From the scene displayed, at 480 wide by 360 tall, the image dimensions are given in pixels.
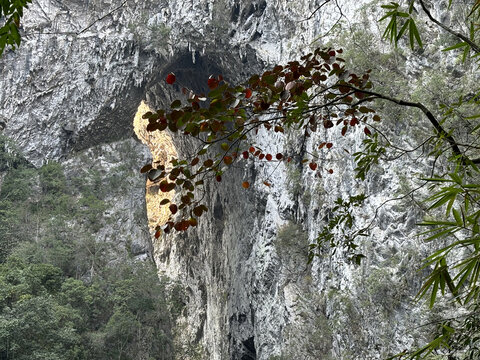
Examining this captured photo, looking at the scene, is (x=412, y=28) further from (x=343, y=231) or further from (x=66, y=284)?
(x=66, y=284)

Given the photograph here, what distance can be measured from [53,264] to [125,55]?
7249mm

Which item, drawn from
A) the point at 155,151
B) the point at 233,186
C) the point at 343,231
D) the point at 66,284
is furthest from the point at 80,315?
the point at 343,231

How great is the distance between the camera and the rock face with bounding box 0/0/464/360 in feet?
24.0

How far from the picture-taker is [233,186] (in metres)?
14.6

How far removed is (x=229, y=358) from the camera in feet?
42.2

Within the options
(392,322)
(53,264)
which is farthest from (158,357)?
(392,322)

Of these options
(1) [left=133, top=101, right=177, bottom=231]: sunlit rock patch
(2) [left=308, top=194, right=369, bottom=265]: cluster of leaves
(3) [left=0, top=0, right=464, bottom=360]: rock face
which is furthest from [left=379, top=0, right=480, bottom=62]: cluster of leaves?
(1) [left=133, top=101, right=177, bottom=231]: sunlit rock patch

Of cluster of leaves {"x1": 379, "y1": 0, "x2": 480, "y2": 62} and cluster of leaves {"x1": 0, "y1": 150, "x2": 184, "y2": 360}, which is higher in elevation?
cluster of leaves {"x1": 0, "y1": 150, "x2": 184, "y2": 360}

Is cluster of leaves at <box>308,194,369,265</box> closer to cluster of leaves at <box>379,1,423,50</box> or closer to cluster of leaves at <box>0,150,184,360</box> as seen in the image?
cluster of leaves at <box>379,1,423,50</box>

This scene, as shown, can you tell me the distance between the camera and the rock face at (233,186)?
731 centimetres

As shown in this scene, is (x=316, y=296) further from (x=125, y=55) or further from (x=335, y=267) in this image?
(x=125, y=55)

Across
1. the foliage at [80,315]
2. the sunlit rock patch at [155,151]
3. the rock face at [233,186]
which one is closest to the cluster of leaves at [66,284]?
the foliage at [80,315]

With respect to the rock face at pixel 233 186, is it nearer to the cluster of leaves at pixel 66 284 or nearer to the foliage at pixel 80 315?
the cluster of leaves at pixel 66 284

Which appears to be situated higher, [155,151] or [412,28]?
[155,151]
